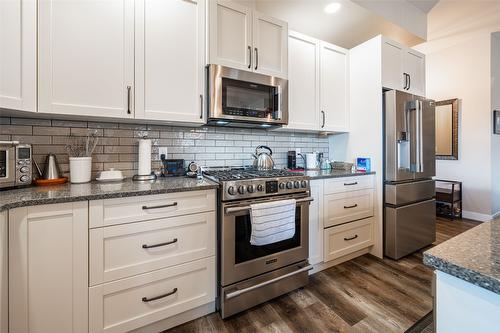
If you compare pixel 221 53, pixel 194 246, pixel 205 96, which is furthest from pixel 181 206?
pixel 221 53

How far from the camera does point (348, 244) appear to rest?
7.68ft

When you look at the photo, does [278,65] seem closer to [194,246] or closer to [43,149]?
[194,246]

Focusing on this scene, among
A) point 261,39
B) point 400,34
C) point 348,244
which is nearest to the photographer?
point 261,39

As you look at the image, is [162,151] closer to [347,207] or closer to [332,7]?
[347,207]

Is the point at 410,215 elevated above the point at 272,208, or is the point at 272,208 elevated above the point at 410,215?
the point at 272,208

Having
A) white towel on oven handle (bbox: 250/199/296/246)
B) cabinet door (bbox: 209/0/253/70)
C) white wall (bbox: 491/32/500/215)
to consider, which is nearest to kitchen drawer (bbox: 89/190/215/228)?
white towel on oven handle (bbox: 250/199/296/246)

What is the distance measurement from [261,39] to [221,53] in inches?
17.0

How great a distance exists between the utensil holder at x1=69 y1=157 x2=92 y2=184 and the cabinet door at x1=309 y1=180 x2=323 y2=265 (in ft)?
5.72

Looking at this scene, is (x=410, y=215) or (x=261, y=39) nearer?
(x=261, y=39)

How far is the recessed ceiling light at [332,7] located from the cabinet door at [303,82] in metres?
0.30

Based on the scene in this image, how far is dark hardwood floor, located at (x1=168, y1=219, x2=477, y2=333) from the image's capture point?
1.51m

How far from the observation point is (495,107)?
11.7ft

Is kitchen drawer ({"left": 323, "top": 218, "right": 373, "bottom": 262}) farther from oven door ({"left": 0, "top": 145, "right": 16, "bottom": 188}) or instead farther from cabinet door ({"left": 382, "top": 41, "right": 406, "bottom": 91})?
oven door ({"left": 0, "top": 145, "right": 16, "bottom": 188})

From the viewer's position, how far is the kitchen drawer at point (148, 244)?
1.27 m
